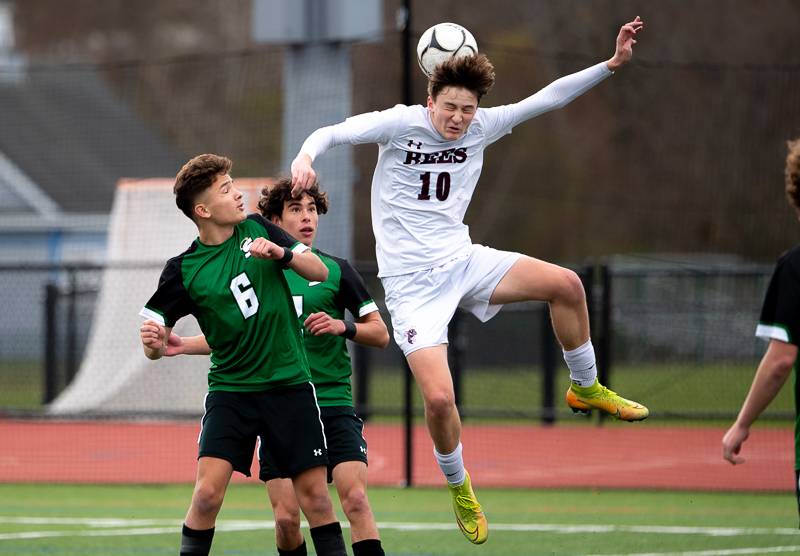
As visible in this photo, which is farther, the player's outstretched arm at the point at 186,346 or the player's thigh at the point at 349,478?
the player's thigh at the point at 349,478

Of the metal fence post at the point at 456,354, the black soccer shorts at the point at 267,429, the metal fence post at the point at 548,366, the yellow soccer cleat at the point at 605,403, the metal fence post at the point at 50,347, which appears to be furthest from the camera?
the metal fence post at the point at 50,347

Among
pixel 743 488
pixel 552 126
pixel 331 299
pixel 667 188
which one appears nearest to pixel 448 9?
pixel 552 126

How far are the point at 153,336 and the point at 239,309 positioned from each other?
1.34ft

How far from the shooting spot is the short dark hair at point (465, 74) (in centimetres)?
712

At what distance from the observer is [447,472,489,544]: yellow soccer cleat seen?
292 inches

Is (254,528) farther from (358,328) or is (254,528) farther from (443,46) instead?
(443,46)

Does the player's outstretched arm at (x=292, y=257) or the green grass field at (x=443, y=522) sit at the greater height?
the player's outstretched arm at (x=292, y=257)

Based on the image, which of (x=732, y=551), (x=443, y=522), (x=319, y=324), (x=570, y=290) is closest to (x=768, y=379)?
(x=570, y=290)

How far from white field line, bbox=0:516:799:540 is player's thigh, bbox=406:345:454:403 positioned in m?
2.87

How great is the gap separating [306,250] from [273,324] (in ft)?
1.23

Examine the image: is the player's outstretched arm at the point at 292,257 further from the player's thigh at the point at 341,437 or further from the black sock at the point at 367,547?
the black sock at the point at 367,547

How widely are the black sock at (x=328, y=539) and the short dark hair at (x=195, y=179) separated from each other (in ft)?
5.21

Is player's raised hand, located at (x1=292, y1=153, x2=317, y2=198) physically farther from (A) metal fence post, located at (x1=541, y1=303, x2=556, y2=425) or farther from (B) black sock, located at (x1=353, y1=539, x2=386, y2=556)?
(A) metal fence post, located at (x1=541, y1=303, x2=556, y2=425)

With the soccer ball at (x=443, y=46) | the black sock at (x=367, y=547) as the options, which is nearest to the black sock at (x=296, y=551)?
the black sock at (x=367, y=547)
